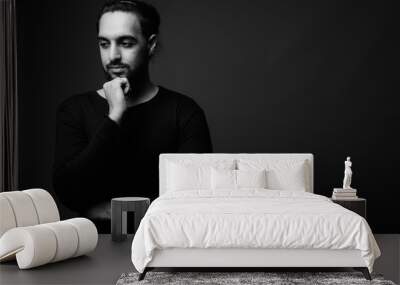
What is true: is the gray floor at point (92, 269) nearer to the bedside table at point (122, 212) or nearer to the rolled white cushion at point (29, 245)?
the rolled white cushion at point (29, 245)

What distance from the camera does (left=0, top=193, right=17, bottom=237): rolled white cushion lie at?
5.18 meters

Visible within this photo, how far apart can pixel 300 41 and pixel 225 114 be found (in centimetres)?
119

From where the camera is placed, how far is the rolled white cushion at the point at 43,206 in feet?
18.3

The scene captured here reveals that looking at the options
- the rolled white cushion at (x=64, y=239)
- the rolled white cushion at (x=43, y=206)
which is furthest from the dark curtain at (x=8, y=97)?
the rolled white cushion at (x=64, y=239)

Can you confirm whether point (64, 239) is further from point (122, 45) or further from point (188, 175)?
point (122, 45)

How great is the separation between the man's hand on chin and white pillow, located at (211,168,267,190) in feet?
4.82

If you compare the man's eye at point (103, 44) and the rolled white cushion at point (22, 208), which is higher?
the man's eye at point (103, 44)

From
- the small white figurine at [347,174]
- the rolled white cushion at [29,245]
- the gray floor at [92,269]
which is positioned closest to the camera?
the gray floor at [92,269]

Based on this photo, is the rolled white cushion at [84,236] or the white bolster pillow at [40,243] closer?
the white bolster pillow at [40,243]

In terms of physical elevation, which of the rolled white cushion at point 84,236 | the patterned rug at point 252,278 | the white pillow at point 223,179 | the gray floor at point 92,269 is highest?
the white pillow at point 223,179

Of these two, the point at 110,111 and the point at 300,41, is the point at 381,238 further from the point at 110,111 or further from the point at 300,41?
the point at 110,111

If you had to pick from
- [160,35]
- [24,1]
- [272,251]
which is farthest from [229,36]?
[272,251]

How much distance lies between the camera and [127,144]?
23.2 feet

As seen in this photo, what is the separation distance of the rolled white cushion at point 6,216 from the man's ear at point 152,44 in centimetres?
267
